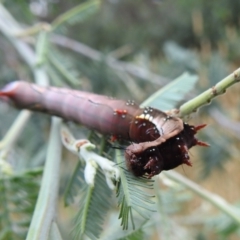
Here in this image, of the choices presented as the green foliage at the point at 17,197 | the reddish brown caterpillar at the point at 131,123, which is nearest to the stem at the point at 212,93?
the reddish brown caterpillar at the point at 131,123

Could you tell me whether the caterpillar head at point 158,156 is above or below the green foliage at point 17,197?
below

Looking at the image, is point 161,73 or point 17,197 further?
point 161,73

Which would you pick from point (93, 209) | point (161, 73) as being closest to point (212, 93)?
point (93, 209)

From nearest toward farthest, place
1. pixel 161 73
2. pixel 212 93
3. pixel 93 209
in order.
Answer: pixel 212 93
pixel 93 209
pixel 161 73

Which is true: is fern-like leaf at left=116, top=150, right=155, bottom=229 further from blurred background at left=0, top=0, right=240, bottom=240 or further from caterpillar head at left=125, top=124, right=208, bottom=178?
blurred background at left=0, top=0, right=240, bottom=240

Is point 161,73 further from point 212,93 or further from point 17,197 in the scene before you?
point 212,93

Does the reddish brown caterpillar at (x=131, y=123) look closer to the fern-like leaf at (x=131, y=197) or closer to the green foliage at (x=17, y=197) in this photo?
the fern-like leaf at (x=131, y=197)
